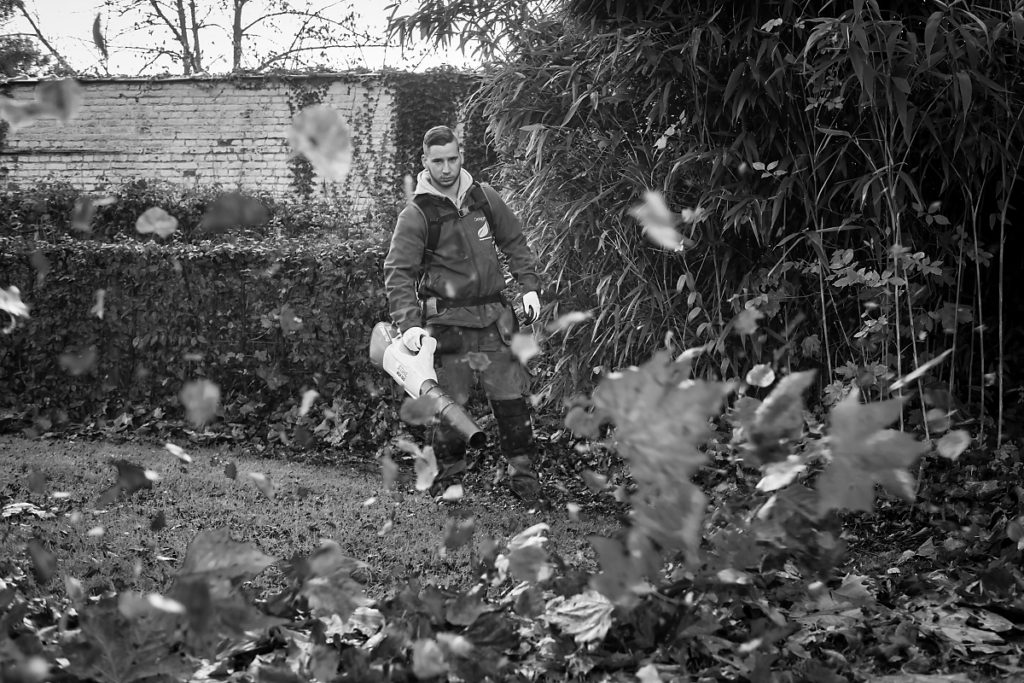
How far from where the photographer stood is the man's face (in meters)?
3.66

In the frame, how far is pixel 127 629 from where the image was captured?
5.62ft

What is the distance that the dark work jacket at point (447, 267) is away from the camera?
371 cm

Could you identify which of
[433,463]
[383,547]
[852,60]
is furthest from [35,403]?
[852,60]

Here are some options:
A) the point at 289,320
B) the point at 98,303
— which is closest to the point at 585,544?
the point at 289,320

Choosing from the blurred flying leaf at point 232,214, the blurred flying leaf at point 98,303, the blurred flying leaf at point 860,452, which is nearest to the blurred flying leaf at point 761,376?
the blurred flying leaf at point 860,452

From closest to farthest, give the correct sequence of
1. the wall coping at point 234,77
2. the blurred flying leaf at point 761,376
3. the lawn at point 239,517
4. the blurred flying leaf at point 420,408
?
the blurred flying leaf at point 761,376
the lawn at point 239,517
the blurred flying leaf at point 420,408
the wall coping at point 234,77

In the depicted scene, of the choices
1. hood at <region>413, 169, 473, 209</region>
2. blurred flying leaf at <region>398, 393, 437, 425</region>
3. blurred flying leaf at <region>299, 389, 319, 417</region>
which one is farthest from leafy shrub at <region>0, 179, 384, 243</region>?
blurred flying leaf at <region>398, 393, 437, 425</region>

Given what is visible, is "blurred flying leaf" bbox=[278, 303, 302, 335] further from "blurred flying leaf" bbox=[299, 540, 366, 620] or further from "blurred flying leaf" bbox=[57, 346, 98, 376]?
"blurred flying leaf" bbox=[299, 540, 366, 620]

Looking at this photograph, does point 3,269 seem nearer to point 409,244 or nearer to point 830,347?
point 409,244

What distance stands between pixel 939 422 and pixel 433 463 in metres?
1.96

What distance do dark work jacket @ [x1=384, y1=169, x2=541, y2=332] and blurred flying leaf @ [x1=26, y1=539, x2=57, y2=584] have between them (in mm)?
1485

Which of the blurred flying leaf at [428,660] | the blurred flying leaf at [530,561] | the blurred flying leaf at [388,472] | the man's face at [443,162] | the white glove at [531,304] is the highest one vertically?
the man's face at [443,162]

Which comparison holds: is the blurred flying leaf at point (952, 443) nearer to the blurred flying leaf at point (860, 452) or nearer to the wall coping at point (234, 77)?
the blurred flying leaf at point (860, 452)

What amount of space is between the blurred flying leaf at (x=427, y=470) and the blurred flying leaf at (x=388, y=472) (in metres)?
0.11
